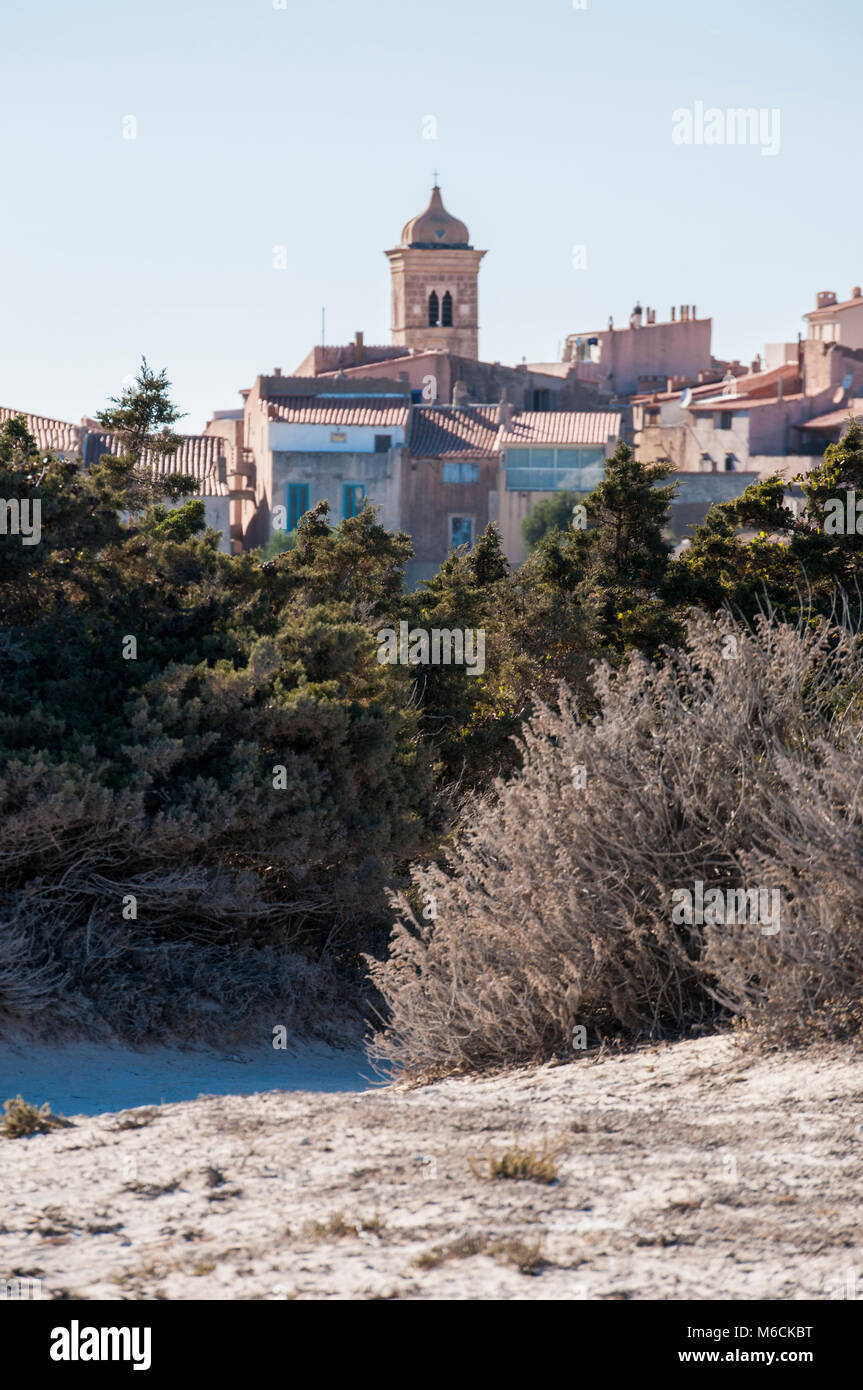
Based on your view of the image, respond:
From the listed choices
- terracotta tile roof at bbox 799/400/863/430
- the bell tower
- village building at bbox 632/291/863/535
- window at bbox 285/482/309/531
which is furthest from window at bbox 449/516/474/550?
the bell tower

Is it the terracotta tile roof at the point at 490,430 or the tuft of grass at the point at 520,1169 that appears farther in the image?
the terracotta tile roof at the point at 490,430

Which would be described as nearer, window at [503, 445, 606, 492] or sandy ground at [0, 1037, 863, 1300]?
sandy ground at [0, 1037, 863, 1300]

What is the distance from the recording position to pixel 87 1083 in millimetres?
9375

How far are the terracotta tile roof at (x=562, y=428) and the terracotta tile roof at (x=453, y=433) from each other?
0.69 m

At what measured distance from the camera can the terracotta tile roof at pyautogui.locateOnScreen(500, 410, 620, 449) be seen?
5525 centimetres

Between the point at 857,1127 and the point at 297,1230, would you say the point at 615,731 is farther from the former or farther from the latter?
the point at 297,1230

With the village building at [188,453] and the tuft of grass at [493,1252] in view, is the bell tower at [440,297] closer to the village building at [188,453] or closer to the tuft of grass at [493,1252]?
the village building at [188,453]

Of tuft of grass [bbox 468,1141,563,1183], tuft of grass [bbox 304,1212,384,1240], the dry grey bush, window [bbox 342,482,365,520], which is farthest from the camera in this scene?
window [bbox 342,482,365,520]

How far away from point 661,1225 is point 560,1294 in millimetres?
535

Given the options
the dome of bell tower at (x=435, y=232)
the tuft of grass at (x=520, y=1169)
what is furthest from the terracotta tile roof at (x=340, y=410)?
the tuft of grass at (x=520, y=1169)

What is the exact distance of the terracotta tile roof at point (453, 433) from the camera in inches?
2121

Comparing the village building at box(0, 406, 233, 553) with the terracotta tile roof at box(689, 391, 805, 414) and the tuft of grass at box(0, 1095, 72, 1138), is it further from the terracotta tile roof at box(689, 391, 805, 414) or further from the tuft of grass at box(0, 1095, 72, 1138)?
the tuft of grass at box(0, 1095, 72, 1138)

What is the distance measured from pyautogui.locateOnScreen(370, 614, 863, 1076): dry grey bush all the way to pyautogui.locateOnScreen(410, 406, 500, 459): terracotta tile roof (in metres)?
46.3

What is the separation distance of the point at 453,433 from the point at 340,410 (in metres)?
3.99
